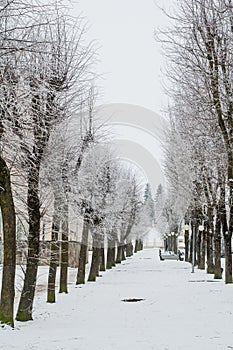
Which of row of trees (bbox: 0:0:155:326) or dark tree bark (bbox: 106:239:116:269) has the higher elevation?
row of trees (bbox: 0:0:155:326)

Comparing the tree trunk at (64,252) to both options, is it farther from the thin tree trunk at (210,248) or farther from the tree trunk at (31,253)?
the thin tree trunk at (210,248)

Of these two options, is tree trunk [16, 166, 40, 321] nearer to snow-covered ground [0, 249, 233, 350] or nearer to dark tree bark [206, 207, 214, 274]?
snow-covered ground [0, 249, 233, 350]

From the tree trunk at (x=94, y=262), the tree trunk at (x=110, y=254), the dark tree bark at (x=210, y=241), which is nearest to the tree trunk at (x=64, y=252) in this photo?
the tree trunk at (x=94, y=262)

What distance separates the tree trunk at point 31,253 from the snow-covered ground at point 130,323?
386mm

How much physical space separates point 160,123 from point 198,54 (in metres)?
18.7

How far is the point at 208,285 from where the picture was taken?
23.4 meters

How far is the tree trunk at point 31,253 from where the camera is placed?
1317cm

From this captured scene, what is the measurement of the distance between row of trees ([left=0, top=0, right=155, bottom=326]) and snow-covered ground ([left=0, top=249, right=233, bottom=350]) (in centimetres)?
110

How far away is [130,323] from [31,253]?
112 inches

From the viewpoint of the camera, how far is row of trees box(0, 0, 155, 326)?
841 cm

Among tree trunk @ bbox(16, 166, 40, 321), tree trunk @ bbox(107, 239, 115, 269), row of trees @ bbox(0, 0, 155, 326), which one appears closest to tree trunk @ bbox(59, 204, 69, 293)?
row of trees @ bbox(0, 0, 155, 326)

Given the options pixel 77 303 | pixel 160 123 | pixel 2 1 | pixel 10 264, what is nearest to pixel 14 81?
pixel 2 1

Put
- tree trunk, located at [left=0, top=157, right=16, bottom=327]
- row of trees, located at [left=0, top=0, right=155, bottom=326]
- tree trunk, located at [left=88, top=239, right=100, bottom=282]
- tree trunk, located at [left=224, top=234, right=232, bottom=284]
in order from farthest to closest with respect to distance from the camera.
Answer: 1. tree trunk, located at [left=88, top=239, right=100, bottom=282]
2. tree trunk, located at [left=224, top=234, right=232, bottom=284]
3. tree trunk, located at [left=0, top=157, right=16, bottom=327]
4. row of trees, located at [left=0, top=0, right=155, bottom=326]

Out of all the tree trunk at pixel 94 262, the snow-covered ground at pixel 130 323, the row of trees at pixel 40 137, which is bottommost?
the snow-covered ground at pixel 130 323
